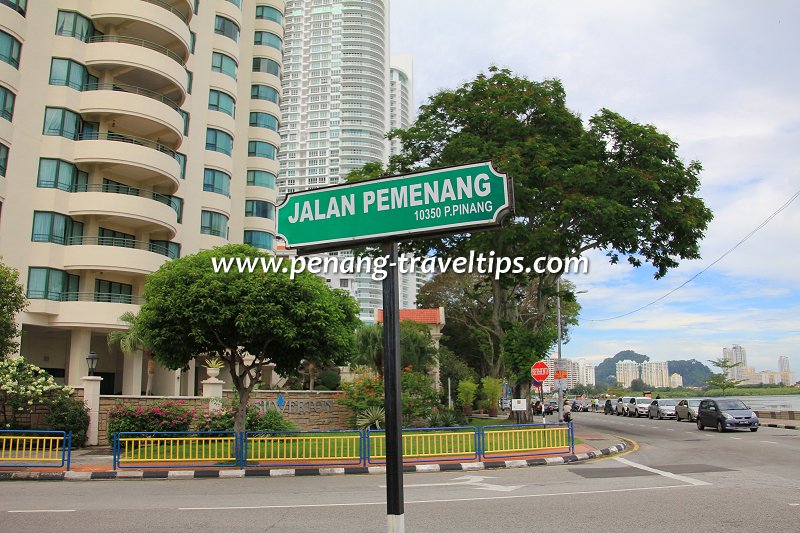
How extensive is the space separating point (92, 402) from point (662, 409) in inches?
1307

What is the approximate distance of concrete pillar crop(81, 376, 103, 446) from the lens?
72.5 feet

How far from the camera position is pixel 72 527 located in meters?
8.68

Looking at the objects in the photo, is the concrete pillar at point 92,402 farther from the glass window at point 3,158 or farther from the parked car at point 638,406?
the parked car at point 638,406

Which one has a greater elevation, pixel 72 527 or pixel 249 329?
pixel 249 329

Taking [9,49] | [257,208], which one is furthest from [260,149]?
[9,49]

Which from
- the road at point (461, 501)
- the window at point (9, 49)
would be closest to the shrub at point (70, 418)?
the road at point (461, 501)

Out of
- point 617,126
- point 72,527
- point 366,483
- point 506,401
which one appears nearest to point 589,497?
point 366,483

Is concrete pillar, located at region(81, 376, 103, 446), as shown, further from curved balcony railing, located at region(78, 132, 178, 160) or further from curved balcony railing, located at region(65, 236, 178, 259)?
curved balcony railing, located at region(78, 132, 178, 160)

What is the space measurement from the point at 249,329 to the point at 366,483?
4946 mm

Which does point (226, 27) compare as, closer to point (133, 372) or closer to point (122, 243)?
point (122, 243)

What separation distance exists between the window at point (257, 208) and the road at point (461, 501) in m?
31.6

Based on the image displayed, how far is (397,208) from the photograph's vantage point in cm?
479

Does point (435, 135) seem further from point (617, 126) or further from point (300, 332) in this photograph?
point (300, 332)

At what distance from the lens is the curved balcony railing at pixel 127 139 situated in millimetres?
32062
